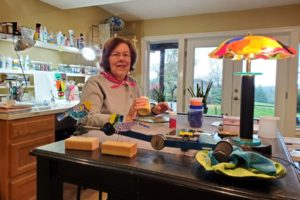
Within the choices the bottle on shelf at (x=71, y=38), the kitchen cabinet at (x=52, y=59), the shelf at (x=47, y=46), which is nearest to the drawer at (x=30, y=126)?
the kitchen cabinet at (x=52, y=59)

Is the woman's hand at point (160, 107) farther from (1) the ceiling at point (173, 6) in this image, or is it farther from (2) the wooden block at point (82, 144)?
(1) the ceiling at point (173, 6)

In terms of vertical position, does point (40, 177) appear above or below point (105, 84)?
below

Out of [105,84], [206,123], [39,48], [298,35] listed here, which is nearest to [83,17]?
[39,48]

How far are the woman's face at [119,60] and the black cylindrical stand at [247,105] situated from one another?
73cm

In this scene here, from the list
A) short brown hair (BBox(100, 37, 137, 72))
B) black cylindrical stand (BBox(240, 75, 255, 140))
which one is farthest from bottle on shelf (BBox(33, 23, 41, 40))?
black cylindrical stand (BBox(240, 75, 255, 140))

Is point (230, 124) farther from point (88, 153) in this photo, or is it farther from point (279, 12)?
point (279, 12)

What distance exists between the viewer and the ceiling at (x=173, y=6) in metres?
3.44

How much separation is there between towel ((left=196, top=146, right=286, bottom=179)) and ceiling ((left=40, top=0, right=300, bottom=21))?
285 centimetres

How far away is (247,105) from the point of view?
0.86 m

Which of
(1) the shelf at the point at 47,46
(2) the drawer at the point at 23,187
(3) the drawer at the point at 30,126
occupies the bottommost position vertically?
(2) the drawer at the point at 23,187

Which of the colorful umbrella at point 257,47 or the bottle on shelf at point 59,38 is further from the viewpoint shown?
the bottle on shelf at point 59,38

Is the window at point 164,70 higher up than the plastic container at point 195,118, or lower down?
higher up

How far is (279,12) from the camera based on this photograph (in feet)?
11.8

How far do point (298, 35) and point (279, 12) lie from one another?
0.45 metres
